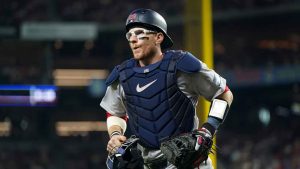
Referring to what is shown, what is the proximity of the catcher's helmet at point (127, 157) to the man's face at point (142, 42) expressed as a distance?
1.70 ft

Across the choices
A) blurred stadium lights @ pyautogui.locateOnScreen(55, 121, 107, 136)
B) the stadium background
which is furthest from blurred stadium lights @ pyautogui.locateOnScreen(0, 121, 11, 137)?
blurred stadium lights @ pyautogui.locateOnScreen(55, 121, 107, 136)

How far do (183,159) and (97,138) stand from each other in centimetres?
1635

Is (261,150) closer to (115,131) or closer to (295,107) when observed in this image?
(295,107)

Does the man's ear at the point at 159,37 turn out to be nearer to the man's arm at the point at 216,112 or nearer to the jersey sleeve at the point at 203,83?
the jersey sleeve at the point at 203,83

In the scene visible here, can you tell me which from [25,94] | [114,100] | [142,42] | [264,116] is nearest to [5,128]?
[25,94]

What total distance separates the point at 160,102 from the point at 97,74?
1627 cm

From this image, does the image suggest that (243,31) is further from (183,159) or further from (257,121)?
(183,159)

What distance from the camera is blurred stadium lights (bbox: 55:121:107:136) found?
1992cm

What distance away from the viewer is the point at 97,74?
20.4 metres

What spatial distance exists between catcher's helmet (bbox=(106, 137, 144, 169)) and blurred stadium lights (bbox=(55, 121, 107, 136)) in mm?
15508

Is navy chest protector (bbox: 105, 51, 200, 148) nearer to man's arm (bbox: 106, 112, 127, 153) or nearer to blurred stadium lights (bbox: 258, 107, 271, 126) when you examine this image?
man's arm (bbox: 106, 112, 127, 153)

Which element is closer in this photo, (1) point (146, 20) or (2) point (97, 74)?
(1) point (146, 20)

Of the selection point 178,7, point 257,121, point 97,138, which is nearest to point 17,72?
point 97,138

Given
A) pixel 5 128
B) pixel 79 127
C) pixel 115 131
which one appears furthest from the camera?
pixel 79 127
